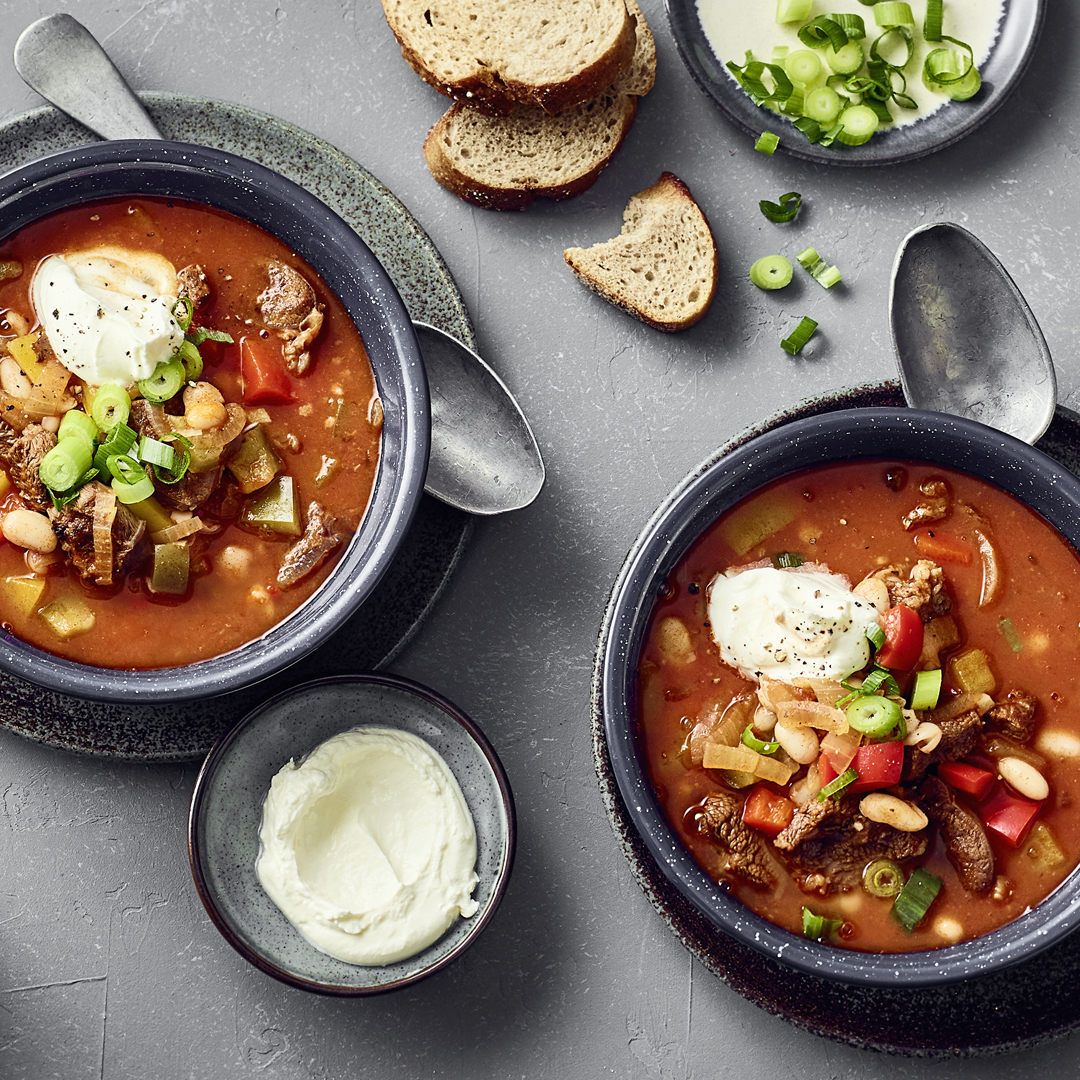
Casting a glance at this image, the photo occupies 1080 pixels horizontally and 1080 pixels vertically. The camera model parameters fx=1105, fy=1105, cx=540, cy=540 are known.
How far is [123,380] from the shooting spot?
2916 millimetres

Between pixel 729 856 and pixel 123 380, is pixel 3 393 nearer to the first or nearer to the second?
pixel 123 380

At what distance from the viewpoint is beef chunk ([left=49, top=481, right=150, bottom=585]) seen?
9.30ft

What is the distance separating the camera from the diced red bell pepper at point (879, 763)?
2.80 m

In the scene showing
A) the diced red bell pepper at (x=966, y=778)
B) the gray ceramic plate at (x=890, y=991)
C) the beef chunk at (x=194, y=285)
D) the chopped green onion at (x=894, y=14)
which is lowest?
the gray ceramic plate at (x=890, y=991)

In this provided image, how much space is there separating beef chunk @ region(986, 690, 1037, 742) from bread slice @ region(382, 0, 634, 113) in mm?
2144

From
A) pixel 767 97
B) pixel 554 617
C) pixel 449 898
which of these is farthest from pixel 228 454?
pixel 767 97

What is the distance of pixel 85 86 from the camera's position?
10.5 feet

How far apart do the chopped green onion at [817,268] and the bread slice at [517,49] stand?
0.80 meters

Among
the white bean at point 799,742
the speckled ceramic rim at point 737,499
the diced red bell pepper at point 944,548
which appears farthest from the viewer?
the diced red bell pepper at point 944,548

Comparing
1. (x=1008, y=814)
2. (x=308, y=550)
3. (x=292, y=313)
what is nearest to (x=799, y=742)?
(x=1008, y=814)

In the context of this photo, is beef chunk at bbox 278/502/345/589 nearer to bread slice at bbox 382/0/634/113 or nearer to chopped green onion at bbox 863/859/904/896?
bread slice at bbox 382/0/634/113

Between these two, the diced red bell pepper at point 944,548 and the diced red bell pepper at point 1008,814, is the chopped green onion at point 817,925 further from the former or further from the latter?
the diced red bell pepper at point 944,548

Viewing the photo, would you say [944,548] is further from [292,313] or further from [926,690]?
[292,313]

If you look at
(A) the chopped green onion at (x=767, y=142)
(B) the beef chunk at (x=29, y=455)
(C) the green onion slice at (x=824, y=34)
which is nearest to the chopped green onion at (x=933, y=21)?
(C) the green onion slice at (x=824, y=34)
